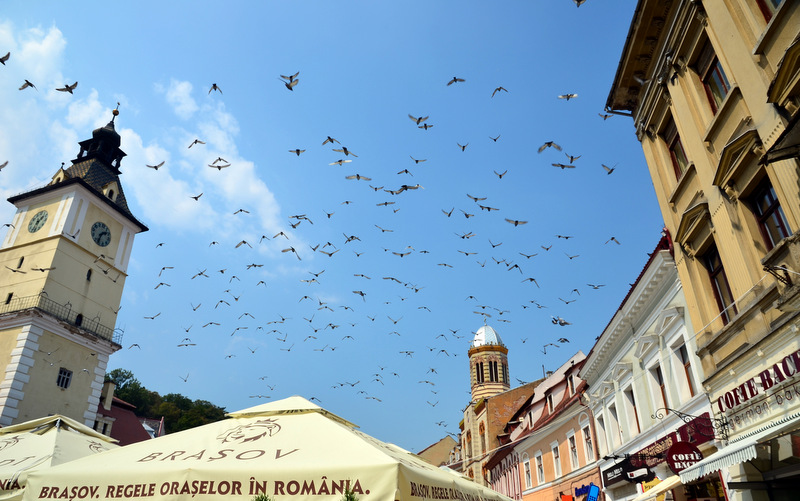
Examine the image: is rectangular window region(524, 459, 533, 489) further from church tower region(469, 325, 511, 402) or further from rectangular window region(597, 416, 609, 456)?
church tower region(469, 325, 511, 402)

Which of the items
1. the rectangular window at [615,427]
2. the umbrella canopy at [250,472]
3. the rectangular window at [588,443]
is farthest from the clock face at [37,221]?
the rectangular window at [615,427]

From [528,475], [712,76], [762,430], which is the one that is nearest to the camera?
[762,430]

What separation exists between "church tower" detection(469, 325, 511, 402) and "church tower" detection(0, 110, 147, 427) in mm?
50219

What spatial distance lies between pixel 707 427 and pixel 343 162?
11.5 m

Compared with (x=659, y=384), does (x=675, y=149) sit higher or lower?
higher

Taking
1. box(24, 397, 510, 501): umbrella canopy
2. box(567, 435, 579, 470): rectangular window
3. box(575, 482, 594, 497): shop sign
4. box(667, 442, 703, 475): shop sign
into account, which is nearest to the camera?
box(24, 397, 510, 501): umbrella canopy

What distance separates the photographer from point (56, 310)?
89.1 ft

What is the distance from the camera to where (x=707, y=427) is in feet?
35.0

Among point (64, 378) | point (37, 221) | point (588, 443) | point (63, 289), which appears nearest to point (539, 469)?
point (588, 443)

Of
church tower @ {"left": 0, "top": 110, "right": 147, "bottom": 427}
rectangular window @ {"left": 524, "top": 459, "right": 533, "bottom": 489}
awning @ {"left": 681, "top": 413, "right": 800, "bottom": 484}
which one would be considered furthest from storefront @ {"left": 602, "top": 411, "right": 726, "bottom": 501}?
church tower @ {"left": 0, "top": 110, "right": 147, "bottom": 427}

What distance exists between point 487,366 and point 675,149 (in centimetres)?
6123

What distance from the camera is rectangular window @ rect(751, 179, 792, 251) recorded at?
831cm

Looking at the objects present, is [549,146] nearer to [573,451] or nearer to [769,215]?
[769,215]

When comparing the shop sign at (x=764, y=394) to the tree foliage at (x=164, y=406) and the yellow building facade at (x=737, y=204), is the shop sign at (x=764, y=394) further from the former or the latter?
the tree foliage at (x=164, y=406)
